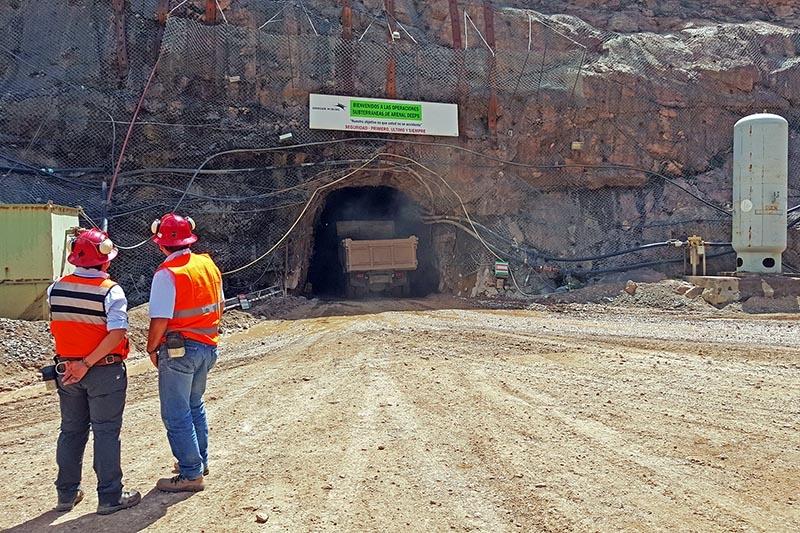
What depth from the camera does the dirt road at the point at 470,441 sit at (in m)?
4.08

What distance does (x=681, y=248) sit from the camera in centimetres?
1817

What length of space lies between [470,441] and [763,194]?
13.5 metres

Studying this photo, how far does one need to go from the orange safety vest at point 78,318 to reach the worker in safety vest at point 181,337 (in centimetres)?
32

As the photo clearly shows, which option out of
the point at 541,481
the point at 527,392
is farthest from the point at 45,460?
the point at 527,392

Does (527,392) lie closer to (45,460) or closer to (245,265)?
(45,460)

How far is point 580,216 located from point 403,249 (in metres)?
5.41

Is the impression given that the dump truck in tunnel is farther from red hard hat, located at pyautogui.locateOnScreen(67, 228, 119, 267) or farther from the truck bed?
red hard hat, located at pyautogui.locateOnScreen(67, 228, 119, 267)

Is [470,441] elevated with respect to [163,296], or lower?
lower

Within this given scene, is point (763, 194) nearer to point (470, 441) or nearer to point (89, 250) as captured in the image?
point (470, 441)

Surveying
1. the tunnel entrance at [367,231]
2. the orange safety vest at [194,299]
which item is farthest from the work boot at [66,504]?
the tunnel entrance at [367,231]

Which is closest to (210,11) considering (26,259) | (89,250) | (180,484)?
(26,259)

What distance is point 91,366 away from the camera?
13.7 feet

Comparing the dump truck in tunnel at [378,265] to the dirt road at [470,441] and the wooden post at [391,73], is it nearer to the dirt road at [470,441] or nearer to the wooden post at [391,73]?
the wooden post at [391,73]

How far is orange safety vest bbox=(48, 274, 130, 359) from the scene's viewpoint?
4.20 m
